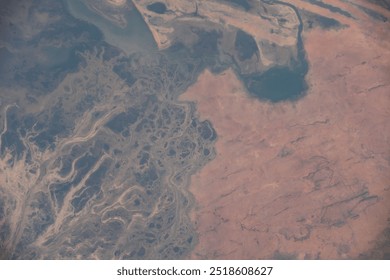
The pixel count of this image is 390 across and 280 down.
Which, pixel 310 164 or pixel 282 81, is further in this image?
pixel 282 81

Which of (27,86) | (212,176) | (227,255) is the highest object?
(27,86)

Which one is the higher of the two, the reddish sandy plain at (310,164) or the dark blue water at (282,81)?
the dark blue water at (282,81)

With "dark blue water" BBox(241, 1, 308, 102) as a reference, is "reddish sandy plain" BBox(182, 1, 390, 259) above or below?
below

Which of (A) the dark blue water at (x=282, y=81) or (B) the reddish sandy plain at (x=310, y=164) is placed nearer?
(B) the reddish sandy plain at (x=310, y=164)

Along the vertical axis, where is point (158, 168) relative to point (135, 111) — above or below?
below

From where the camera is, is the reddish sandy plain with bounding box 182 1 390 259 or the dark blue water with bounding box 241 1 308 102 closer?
the reddish sandy plain with bounding box 182 1 390 259

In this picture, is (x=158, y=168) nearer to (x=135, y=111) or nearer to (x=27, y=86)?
(x=135, y=111)

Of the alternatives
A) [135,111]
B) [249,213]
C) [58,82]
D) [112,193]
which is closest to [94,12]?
[58,82]

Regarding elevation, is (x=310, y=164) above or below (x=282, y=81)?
below
